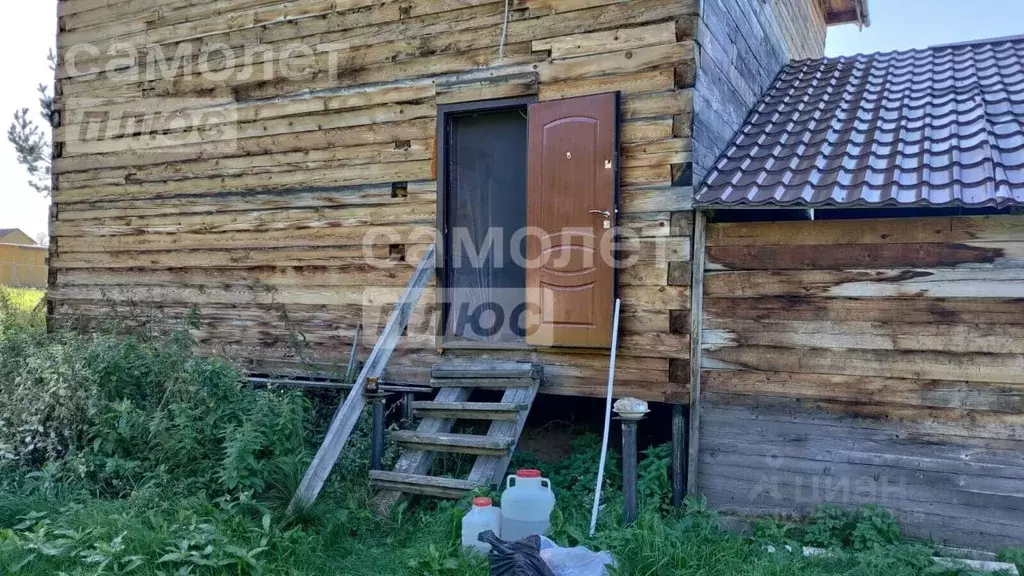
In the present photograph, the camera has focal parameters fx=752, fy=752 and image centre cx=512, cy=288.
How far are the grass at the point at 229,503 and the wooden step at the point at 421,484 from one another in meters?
0.10

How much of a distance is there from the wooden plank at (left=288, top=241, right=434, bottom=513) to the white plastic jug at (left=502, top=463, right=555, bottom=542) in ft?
3.74

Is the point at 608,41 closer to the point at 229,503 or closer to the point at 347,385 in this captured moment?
the point at 347,385

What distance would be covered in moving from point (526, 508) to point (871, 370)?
7.40 feet

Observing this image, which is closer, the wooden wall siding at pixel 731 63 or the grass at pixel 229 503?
the grass at pixel 229 503

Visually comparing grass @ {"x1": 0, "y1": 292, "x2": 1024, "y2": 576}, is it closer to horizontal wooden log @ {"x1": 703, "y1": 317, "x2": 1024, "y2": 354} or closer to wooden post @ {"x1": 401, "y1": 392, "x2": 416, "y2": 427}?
wooden post @ {"x1": 401, "y1": 392, "x2": 416, "y2": 427}

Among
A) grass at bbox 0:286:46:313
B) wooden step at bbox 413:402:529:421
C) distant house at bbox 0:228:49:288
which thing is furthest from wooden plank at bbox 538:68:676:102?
distant house at bbox 0:228:49:288

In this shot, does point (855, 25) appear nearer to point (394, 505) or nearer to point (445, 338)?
point (445, 338)

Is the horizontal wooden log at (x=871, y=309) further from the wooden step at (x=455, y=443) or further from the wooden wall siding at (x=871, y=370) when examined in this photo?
the wooden step at (x=455, y=443)

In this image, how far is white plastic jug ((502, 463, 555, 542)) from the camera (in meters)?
4.14

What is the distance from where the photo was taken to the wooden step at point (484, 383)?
207 inches

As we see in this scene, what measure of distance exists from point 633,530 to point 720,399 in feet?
4.13

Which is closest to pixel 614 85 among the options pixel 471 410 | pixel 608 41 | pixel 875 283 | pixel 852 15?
pixel 608 41

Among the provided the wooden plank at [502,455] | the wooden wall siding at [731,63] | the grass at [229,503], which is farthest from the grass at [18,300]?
the wooden wall siding at [731,63]

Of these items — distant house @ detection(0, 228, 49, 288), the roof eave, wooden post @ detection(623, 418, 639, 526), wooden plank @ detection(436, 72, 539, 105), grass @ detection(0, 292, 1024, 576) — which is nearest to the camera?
grass @ detection(0, 292, 1024, 576)
